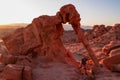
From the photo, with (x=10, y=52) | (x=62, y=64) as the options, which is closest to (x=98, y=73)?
(x=62, y=64)

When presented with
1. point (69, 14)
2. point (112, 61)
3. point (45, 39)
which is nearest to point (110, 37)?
point (112, 61)

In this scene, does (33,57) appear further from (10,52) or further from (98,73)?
(98,73)

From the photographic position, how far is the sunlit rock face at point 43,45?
1816 cm

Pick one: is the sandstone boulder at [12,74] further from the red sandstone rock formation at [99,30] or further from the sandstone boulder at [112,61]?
the red sandstone rock formation at [99,30]

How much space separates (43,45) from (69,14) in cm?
327

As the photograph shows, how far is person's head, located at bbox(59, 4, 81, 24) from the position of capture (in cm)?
1978

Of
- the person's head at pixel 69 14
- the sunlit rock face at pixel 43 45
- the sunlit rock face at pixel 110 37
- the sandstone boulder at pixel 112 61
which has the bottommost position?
the sunlit rock face at pixel 110 37

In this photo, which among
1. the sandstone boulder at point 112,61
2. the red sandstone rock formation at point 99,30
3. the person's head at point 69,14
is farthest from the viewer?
the red sandstone rock formation at point 99,30

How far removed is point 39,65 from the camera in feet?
60.1

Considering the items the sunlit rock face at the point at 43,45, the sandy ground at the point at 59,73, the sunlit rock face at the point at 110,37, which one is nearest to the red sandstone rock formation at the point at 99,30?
the sunlit rock face at the point at 110,37

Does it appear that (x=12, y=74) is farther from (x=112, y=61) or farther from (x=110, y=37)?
(x=110, y=37)

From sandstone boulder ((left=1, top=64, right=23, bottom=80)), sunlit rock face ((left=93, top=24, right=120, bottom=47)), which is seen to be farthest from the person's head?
sunlit rock face ((left=93, top=24, right=120, bottom=47))

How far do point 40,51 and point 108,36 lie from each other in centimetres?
3833

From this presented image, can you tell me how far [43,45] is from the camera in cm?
1981
